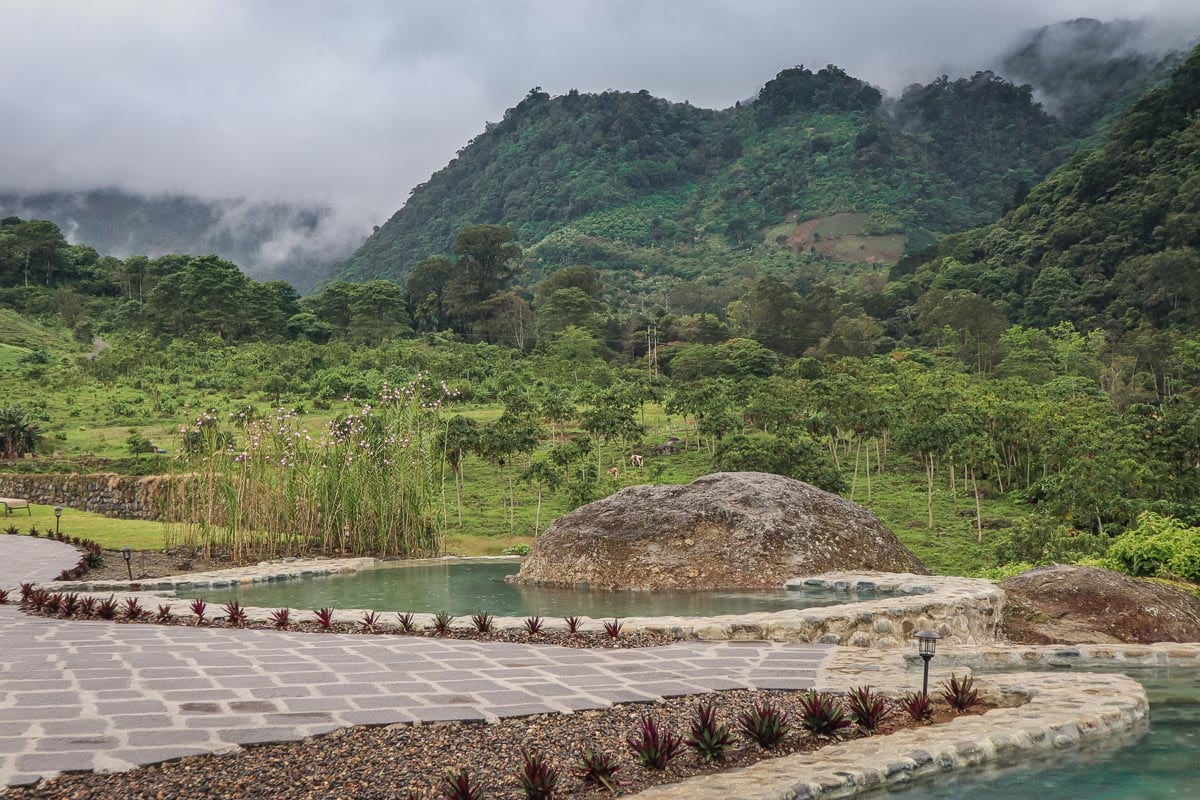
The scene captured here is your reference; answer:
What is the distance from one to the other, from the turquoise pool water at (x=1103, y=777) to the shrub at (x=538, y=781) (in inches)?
70.0

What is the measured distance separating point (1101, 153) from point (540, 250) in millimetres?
62897

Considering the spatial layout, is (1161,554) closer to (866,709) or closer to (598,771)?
(866,709)

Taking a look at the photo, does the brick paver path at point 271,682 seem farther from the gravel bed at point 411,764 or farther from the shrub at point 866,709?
the shrub at point 866,709

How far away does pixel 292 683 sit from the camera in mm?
6234

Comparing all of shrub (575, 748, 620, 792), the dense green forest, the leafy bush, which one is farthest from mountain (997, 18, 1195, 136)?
shrub (575, 748, 620, 792)

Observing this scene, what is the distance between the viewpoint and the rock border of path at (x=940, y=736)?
15.1ft

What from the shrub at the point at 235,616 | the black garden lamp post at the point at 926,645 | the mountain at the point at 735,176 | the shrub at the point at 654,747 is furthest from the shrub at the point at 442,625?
the mountain at the point at 735,176

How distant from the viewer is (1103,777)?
17.0 feet

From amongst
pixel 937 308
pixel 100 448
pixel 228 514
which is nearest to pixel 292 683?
pixel 228 514

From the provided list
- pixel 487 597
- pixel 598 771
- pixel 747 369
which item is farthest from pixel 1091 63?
pixel 598 771

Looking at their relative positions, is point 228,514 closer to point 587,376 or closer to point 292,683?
point 292,683

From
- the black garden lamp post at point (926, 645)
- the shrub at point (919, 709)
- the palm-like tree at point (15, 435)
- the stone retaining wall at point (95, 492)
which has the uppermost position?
the palm-like tree at point (15, 435)

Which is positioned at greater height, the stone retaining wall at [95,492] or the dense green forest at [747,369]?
the dense green forest at [747,369]

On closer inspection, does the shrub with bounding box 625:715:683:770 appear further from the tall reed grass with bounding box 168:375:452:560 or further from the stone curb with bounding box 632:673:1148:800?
the tall reed grass with bounding box 168:375:452:560
